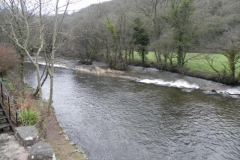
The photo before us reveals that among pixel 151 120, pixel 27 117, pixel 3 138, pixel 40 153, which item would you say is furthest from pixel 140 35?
pixel 40 153

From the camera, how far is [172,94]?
23.7 metres

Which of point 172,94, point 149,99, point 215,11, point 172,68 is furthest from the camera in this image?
point 215,11

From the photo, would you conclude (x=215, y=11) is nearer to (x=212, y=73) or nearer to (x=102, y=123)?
(x=212, y=73)

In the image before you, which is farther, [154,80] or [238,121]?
[154,80]

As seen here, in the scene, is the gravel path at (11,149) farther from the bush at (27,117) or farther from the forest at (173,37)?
the forest at (173,37)

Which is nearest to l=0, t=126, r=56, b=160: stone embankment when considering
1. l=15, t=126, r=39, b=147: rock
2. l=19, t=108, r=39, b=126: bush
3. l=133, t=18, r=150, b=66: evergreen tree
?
l=15, t=126, r=39, b=147: rock

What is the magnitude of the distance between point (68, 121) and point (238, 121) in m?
12.4

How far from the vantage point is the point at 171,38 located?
1383 inches

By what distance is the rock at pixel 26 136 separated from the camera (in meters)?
8.72

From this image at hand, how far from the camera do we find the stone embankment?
304 inches

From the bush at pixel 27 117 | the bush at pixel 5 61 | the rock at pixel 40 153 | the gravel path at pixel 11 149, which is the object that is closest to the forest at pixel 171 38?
the bush at pixel 5 61

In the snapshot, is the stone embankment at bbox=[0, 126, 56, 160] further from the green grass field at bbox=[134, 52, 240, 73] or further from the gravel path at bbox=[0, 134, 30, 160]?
the green grass field at bbox=[134, 52, 240, 73]

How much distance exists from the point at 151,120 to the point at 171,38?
71.8 ft

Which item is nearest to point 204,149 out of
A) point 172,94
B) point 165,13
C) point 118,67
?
point 172,94
